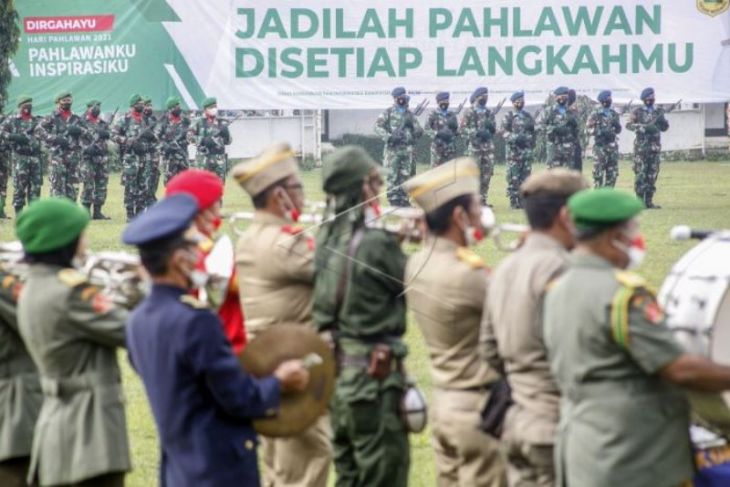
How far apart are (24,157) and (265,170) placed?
66.9 feet

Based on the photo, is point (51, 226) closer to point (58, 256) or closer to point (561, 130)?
point (58, 256)

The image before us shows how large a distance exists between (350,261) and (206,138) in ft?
69.8

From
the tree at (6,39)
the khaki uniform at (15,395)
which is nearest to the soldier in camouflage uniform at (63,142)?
the tree at (6,39)

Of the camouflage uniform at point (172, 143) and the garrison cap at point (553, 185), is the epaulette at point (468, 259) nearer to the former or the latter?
the garrison cap at point (553, 185)

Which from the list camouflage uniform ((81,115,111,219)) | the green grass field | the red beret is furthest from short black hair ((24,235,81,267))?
camouflage uniform ((81,115,111,219))

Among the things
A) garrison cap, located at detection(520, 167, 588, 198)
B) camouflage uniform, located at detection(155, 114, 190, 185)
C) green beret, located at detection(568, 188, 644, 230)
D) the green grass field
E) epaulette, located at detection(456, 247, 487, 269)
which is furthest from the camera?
camouflage uniform, located at detection(155, 114, 190, 185)

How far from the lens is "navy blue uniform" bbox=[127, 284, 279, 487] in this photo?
17.5ft

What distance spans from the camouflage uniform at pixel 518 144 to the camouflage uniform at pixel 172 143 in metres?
5.03

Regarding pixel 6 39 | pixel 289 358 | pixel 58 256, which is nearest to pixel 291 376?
pixel 289 358

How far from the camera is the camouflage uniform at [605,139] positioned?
90.7 feet

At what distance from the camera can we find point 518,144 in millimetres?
27375

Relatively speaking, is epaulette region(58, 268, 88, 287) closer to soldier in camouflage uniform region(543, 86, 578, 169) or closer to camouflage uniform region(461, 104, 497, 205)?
camouflage uniform region(461, 104, 497, 205)

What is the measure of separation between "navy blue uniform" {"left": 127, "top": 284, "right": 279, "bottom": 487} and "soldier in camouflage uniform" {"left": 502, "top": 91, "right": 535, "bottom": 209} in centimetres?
2154

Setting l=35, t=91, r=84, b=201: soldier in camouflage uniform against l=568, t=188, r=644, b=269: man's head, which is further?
l=35, t=91, r=84, b=201: soldier in camouflage uniform
